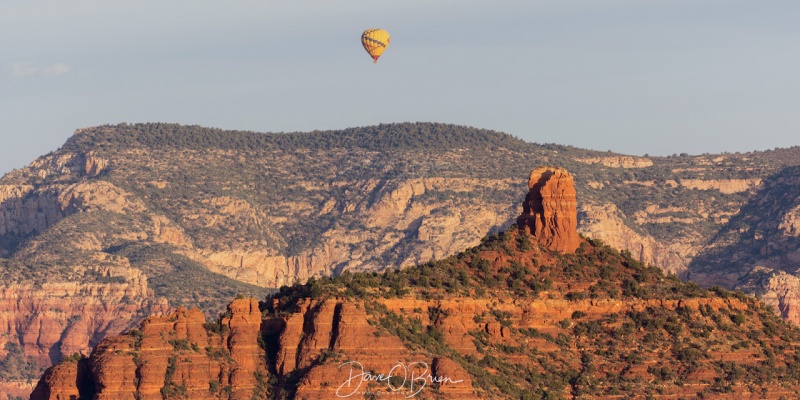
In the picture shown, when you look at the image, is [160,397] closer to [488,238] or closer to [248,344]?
[248,344]

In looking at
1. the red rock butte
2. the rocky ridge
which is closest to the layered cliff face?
the rocky ridge

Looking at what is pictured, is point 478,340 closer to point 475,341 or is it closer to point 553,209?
point 475,341

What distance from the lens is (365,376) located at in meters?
133

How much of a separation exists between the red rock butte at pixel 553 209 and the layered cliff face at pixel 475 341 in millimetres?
812

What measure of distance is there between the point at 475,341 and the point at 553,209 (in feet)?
51.9

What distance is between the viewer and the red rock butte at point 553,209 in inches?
6181

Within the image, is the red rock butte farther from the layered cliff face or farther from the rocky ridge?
the layered cliff face

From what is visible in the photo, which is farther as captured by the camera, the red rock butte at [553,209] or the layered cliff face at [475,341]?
the red rock butte at [553,209]

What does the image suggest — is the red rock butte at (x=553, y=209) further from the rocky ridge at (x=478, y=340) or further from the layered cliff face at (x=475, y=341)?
the layered cliff face at (x=475, y=341)

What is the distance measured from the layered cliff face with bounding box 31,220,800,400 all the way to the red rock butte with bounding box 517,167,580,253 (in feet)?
2.66

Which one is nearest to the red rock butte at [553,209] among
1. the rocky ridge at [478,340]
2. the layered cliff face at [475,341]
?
the rocky ridge at [478,340]

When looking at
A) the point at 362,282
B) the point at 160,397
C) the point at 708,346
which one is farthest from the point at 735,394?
the point at 160,397

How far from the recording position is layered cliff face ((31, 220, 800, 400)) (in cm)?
13388

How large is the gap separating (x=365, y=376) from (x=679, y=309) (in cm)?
2588
